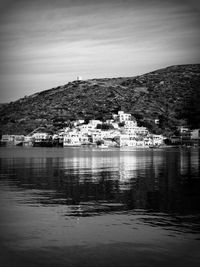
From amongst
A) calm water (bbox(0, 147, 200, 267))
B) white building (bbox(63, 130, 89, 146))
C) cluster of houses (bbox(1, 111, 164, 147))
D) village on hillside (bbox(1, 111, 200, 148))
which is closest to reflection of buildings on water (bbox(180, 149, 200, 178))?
calm water (bbox(0, 147, 200, 267))

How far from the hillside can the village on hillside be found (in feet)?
16.5

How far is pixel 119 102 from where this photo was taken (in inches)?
5074

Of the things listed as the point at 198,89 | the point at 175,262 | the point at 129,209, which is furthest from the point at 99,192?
the point at 198,89

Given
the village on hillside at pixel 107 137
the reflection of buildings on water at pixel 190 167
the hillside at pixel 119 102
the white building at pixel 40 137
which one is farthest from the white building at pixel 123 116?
the reflection of buildings on water at pixel 190 167

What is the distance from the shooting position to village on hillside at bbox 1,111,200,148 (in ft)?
327

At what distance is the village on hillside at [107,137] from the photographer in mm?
99750

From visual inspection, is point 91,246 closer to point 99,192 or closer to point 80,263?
point 80,263

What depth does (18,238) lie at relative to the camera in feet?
25.9

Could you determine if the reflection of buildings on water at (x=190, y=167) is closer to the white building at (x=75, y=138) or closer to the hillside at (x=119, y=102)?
the white building at (x=75, y=138)

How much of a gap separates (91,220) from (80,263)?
9.59 feet

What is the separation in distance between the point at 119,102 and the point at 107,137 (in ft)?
A: 97.4

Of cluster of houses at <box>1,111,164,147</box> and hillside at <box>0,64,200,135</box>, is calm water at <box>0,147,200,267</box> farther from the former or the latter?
hillside at <box>0,64,200,135</box>

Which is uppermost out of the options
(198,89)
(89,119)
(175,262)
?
(198,89)

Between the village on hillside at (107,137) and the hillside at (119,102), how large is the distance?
502 centimetres
